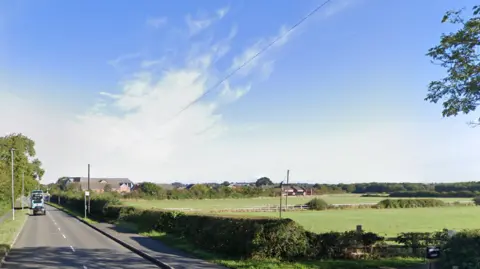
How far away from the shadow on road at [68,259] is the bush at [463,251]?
1042 cm

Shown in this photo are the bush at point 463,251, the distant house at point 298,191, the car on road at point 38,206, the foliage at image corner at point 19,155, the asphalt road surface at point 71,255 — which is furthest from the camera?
the distant house at point 298,191

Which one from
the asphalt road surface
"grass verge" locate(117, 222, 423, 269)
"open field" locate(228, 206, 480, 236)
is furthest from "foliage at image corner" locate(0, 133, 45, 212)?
"grass verge" locate(117, 222, 423, 269)

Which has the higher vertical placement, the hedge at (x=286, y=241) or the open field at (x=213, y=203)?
the hedge at (x=286, y=241)

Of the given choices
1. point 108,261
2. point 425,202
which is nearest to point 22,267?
point 108,261

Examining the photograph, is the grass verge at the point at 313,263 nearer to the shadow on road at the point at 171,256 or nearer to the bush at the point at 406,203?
the shadow on road at the point at 171,256

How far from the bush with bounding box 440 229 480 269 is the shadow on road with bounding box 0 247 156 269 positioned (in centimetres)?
1042

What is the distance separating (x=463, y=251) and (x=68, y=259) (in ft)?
48.9

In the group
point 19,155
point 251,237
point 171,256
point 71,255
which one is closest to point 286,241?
point 251,237

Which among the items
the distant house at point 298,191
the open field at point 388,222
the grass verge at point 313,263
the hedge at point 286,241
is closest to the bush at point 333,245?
the hedge at point 286,241

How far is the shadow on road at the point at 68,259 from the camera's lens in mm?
17250

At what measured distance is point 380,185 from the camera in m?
193

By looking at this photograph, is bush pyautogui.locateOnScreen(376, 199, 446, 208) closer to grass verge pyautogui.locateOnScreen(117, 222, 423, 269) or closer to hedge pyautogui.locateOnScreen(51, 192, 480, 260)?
hedge pyautogui.locateOnScreen(51, 192, 480, 260)

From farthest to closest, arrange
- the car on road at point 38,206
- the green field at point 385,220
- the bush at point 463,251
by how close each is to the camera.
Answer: the car on road at point 38,206 → the green field at point 385,220 → the bush at point 463,251

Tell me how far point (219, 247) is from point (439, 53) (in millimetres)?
12028
